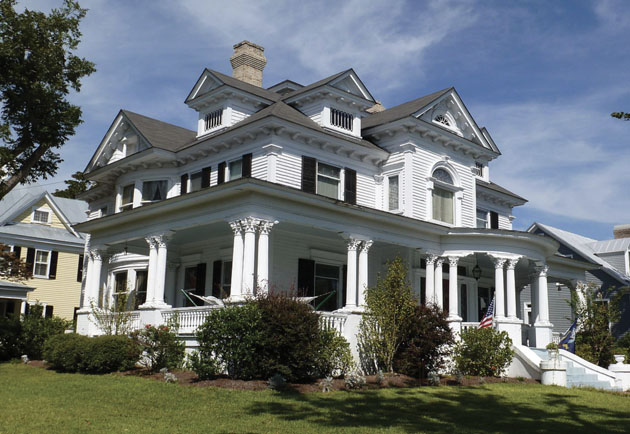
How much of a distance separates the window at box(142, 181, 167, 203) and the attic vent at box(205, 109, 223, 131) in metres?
3.03

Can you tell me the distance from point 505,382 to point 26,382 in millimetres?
13459

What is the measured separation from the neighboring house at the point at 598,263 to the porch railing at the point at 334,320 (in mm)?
24174

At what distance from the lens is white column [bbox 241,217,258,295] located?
17.5 meters

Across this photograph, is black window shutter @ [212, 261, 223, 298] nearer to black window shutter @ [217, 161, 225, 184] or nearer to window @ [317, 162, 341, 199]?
black window shutter @ [217, 161, 225, 184]

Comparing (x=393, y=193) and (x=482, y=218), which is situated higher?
(x=482, y=218)

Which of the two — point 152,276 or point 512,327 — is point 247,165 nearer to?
point 152,276

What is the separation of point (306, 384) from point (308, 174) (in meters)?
9.12

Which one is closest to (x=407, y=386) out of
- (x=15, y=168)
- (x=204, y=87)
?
(x=204, y=87)

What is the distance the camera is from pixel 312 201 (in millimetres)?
18828

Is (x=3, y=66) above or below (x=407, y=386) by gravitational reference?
above

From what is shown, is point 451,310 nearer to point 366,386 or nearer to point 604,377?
point 604,377

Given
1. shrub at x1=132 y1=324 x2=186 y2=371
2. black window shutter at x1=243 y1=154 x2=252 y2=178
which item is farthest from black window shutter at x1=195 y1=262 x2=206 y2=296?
shrub at x1=132 y1=324 x2=186 y2=371

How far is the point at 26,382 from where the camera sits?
1555cm

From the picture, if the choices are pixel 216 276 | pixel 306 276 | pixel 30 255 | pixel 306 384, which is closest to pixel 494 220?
pixel 306 276
